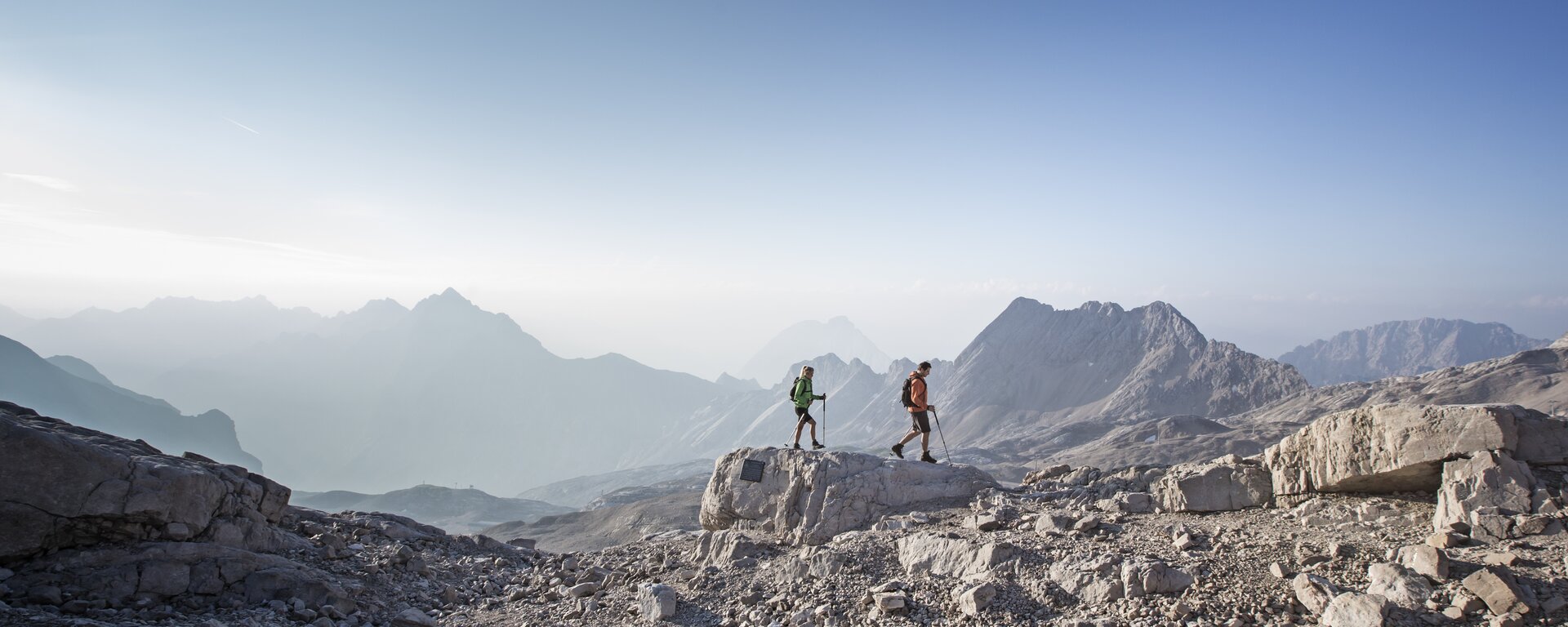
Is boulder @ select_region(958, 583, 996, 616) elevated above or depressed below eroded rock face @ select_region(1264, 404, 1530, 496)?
below

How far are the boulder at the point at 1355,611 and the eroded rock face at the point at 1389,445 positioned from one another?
10.1 feet

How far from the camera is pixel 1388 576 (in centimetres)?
796

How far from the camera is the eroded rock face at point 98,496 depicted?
11289mm

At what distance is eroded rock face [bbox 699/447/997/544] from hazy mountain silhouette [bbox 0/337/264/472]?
18127 centimetres

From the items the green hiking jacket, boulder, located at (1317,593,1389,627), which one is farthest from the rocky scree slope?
the green hiking jacket

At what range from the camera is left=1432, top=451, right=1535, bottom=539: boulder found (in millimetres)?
8688

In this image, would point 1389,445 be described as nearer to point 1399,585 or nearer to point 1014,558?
point 1399,585

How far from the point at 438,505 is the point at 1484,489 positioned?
13498cm

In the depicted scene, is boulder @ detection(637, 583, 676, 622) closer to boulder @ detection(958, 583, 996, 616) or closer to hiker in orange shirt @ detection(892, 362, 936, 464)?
boulder @ detection(958, 583, 996, 616)

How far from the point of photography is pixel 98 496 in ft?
38.5

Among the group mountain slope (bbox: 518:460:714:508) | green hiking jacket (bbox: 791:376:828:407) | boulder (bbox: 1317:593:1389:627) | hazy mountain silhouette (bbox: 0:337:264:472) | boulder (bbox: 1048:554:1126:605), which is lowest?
mountain slope (bbox: 518:460:714:508)

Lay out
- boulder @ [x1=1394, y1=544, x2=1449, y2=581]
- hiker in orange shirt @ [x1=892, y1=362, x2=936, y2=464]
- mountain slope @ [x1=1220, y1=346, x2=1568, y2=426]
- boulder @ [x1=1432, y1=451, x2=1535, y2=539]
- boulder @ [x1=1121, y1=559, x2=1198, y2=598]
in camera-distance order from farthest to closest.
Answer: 1. mountain slope @ [x1=1220, y1=346, x2=1568, y2=426]
2. hiker in orange shirt @ [x1=892, y1=362, x2=936, y2=464]
3. boulder @ [x1=1121, y1=559, x2=1198, y2=598]
4. boulder @ [x1=1432, y1=451, x2=1535, y2=539]
5. boulder @ [x1=1394, y1=544, x2=1449, y2=581]

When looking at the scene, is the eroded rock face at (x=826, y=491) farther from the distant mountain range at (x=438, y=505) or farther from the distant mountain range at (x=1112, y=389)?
the distant mountain range at (x=1112, y=389)

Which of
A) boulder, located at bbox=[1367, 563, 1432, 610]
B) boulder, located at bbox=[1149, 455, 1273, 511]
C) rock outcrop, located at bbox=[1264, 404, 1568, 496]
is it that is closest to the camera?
boulder, located at bbox=[1367, 563, 1432, 610]
